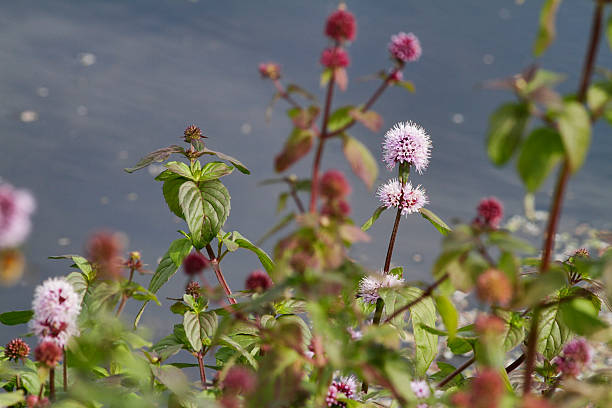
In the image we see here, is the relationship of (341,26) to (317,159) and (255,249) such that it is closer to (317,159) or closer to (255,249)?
(317,159)

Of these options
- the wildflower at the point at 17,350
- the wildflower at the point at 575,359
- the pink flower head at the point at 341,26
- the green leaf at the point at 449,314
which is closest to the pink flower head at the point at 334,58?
the pink flower head at the point at 341,26

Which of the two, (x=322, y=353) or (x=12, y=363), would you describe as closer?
(x=322, y=353)

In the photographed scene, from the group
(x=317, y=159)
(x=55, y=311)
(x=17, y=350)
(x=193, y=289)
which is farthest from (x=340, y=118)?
(x=17, y=350)

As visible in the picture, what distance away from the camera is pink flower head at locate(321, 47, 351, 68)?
0.86m

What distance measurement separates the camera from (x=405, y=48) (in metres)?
0.93

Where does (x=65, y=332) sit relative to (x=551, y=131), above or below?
below

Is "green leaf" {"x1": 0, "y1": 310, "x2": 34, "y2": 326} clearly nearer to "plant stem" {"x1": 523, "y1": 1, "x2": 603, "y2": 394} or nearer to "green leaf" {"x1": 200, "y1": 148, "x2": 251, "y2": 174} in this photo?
"green leaf" {"x1": 200, "y1": 148, "x2": 251, "y2": 174}

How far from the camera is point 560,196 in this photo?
769 millimetres

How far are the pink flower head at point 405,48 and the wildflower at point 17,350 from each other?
1174mm

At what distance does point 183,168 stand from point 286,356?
1005 mm

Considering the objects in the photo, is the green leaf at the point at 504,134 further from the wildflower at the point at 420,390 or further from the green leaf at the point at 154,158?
the green leaf at the point at 154,158

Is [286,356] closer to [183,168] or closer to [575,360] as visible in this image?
[575,360]

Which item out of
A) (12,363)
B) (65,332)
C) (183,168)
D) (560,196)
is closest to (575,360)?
(560,196)

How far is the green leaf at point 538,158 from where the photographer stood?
0.72 metres
